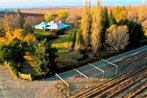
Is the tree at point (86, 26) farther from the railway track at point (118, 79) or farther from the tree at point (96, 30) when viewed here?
the railway track at point (118, 79)

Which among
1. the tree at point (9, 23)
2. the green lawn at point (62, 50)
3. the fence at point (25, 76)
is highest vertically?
the tree at point (9, 23)

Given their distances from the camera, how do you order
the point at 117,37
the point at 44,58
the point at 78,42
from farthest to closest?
the point at 117,37, the point at 78,42, the point at 44,58

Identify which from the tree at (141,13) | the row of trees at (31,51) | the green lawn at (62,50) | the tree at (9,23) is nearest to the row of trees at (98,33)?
the green lawn at (62,50)

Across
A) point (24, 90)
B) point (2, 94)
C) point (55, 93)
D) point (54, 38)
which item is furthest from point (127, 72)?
point (54, 38)

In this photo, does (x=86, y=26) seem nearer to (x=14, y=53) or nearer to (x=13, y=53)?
(x=14, y=53)

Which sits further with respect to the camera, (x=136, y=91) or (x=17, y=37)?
(x=17, y=37)

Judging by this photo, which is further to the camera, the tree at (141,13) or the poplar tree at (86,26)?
the tree at (141,13)

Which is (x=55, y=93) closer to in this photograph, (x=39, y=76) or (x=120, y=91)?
(x=39, y=76)

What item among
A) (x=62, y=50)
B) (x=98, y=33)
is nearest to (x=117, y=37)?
(x=98, y=33)

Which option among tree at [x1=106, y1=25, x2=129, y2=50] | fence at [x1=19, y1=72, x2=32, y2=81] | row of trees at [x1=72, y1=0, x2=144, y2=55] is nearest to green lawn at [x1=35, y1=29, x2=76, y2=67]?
row of trees at [x1=72, y1=0, x2=144, y2=55]
